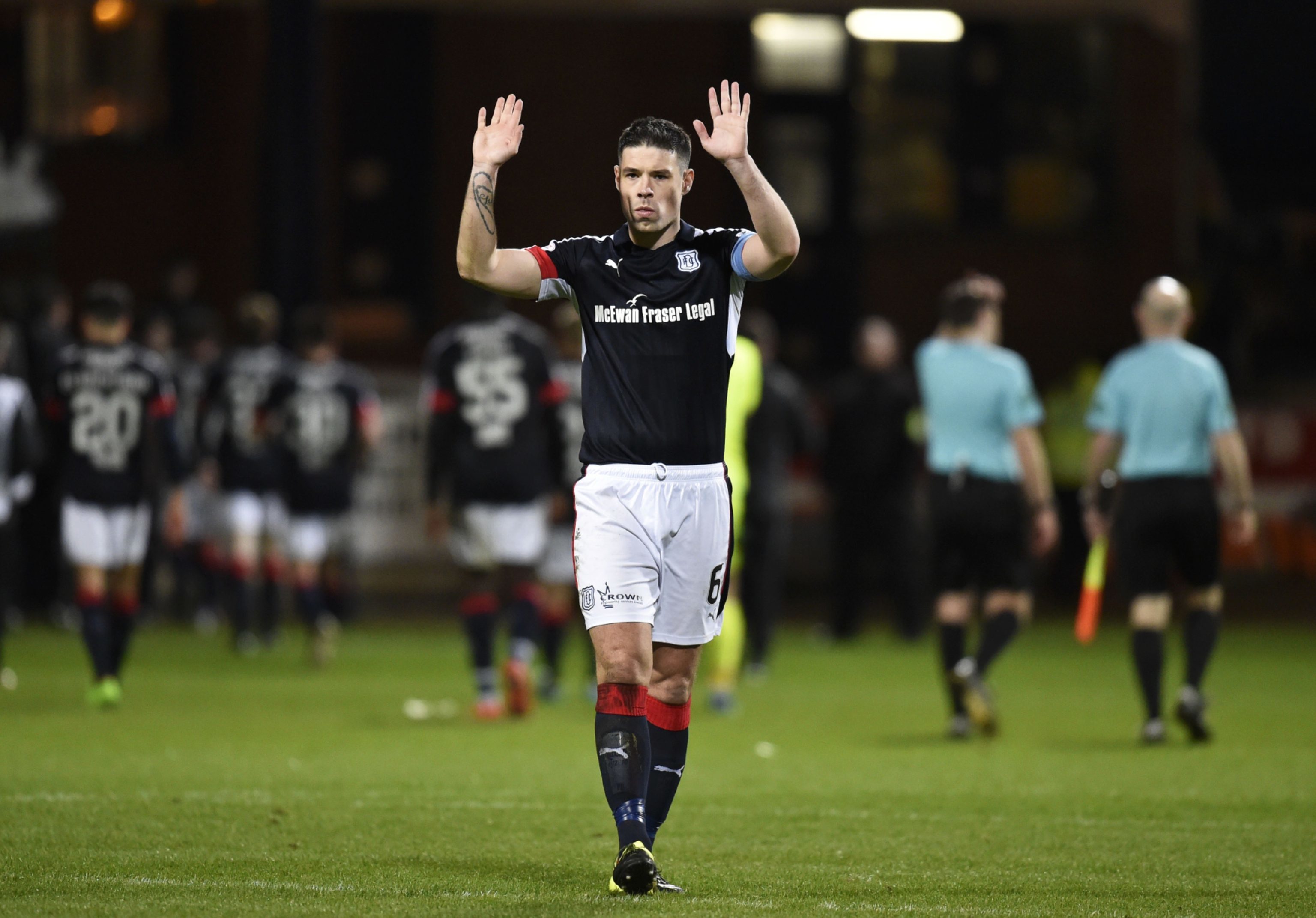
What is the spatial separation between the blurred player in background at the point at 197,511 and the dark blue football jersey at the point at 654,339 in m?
9.91

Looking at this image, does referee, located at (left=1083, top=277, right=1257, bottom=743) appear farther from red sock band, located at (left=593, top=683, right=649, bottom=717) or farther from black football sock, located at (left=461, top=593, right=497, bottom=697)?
red sock band, located at (left=593, top=683, right=649, bottom=717)

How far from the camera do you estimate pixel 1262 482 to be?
20.7 meters

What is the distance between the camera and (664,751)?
654 centimetres

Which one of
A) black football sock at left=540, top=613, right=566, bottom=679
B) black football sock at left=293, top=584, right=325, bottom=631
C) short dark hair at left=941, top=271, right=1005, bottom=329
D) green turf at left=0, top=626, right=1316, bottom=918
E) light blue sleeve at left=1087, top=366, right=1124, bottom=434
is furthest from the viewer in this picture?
black football sock at left=293, top=584, right=325, bottom=631

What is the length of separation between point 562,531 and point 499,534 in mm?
970

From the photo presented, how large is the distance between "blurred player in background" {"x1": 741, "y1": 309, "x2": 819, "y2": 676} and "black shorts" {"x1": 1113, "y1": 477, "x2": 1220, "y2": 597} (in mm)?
3913

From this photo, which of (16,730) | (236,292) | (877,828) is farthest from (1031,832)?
(236,292)

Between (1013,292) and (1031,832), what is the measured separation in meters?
17.4

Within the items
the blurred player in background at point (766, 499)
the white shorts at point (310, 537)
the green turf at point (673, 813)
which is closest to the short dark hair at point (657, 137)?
the green turf at point (673, 813)

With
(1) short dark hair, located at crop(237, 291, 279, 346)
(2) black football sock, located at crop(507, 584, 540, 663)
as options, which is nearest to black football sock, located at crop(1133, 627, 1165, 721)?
(2) black football sock, located at crop(507, 584, 540, 663)

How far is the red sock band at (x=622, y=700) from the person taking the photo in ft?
20.4

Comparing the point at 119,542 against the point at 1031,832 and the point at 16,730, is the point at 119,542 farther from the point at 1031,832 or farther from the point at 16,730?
the point at 1031,832

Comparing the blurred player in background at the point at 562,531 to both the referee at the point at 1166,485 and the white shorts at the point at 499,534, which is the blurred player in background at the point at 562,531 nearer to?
the white shorts at the point at 499,534

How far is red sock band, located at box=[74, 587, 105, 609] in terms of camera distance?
11.3 m
